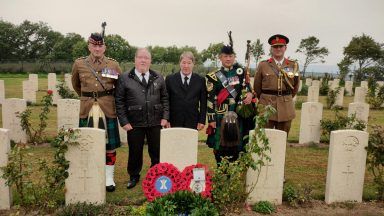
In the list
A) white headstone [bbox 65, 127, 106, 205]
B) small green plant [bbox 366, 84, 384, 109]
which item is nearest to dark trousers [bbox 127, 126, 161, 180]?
white headstone [bbox 65, 127, 106, 205]

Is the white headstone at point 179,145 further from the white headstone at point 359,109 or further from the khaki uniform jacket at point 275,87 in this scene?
the white headstone at point 359,109

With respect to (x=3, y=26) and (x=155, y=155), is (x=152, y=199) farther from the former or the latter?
(x=3, y=26)

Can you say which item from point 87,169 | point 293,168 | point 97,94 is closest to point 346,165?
point 293,168

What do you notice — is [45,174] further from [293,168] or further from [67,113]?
[293,168]

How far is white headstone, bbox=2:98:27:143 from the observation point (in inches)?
299

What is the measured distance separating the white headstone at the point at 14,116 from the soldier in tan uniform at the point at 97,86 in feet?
10.1

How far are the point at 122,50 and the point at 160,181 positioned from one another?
4150 cm

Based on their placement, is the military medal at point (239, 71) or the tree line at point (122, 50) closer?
the military medal at point (239, 71)

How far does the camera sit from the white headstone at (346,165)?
483 centimetres

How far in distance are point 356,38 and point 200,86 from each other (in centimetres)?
3323

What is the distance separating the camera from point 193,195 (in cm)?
353

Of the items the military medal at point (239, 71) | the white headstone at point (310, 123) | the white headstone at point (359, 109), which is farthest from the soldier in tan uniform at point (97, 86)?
the white headstone at point (359, 109)

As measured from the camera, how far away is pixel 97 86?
503 cm

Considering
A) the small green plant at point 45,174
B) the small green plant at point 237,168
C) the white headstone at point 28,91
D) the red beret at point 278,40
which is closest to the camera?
the small green plant at point 45,174
